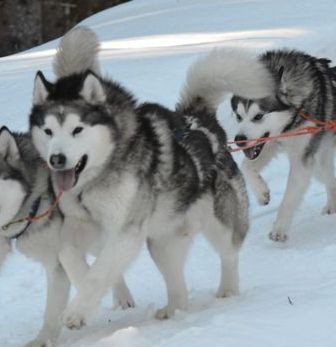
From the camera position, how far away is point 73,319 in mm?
3348

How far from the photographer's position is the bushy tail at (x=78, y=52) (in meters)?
3.76

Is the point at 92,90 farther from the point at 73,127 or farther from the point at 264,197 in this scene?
the point at 264,197

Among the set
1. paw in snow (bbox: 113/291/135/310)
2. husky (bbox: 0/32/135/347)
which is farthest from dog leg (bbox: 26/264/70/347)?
paw in snow (bbox: 113/291/135/310)

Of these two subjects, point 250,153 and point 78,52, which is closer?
point 78,52

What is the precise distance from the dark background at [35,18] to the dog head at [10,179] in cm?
1087

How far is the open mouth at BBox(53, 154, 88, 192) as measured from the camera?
342cm

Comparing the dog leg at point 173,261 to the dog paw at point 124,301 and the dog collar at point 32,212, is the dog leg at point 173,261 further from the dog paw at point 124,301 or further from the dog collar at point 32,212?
the dog collar at point 32,212

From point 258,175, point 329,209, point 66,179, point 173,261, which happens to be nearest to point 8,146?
point 66,179

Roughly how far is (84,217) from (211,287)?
4.25 ft

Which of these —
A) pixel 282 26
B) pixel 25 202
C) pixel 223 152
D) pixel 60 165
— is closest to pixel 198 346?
pixel 60 165

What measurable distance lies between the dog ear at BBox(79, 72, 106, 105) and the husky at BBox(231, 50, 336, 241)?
1.88m

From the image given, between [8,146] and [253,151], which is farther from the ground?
[8,146]

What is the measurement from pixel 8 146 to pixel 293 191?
2357 mm

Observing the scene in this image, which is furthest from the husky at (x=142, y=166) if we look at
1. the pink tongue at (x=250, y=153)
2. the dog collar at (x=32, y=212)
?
the pink tongue at (x=250, y=153)
